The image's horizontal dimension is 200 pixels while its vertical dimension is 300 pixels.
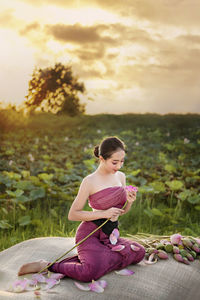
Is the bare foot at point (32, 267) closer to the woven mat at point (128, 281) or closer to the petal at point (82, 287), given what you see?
the woven mat at point (128, 281)

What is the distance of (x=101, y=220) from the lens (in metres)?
2.38

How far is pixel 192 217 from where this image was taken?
189 inches

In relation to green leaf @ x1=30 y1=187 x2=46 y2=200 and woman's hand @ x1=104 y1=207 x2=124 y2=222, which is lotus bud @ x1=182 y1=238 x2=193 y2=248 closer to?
woman's hand @ x1=104 y1=207 x2=124 y2=222

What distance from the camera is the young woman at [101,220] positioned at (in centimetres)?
225

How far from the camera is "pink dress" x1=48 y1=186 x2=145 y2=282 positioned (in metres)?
2.24

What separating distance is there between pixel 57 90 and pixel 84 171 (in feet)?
29.5

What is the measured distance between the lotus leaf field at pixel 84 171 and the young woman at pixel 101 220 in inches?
31.8

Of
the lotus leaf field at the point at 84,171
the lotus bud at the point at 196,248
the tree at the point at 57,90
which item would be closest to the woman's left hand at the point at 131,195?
the lotus bud at the point at 196,248

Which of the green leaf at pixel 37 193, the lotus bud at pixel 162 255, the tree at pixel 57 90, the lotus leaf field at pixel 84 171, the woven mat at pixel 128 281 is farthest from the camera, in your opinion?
the tree at pixel 57 90

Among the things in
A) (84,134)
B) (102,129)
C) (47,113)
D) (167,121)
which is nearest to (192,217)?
(84,134)

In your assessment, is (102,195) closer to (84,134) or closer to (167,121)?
(84,134)

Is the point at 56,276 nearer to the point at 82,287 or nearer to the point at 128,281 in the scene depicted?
the point at 82,287

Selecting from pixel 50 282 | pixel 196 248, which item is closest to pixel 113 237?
pixel 50 282

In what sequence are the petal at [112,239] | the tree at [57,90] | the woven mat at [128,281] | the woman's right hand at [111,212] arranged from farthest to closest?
the tree at [57,90]
the petal at [112,239]
the woman's right hand at [111,212]
the woven mat at [128,281]
